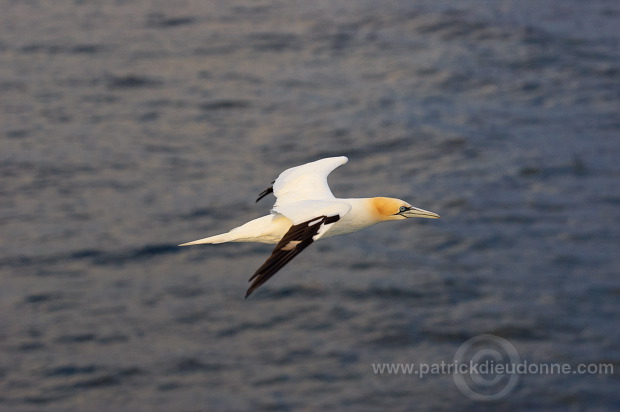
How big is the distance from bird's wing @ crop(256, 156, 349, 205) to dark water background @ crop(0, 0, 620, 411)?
39.8 feet

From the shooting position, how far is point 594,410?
28188 millimetres

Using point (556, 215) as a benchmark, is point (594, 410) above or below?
below

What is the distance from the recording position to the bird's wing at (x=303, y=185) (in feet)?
54.7

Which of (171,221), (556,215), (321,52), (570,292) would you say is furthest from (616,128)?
(171,221)

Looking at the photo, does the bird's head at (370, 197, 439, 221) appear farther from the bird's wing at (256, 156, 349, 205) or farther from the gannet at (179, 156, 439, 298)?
the bird's wing at (256, 156, 349, 205)

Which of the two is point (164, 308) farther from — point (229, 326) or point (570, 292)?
point (570, 292)

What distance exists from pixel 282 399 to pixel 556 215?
485 inches

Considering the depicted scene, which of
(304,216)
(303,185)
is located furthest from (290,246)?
(303,185)

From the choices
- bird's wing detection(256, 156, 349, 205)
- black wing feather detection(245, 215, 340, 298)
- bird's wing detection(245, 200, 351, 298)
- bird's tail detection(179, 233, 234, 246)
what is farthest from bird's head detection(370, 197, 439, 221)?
bird's tail detection(179, 233, 234, 246)

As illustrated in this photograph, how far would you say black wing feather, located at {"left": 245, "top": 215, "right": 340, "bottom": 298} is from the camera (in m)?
12.9

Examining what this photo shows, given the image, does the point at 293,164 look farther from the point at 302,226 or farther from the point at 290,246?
the point at 290,246

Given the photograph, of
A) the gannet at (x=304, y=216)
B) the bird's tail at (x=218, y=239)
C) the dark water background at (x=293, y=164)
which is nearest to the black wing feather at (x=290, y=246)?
the gannet at (x=304, y=216)

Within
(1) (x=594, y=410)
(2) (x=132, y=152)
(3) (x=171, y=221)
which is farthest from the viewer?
(2) (x=132, y=152)

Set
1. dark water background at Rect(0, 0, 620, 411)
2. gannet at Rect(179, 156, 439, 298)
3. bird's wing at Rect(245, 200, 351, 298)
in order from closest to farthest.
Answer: bird's wing at Rect(245, 200, 351, 298) < gannet at Rect(179, 156, 439, 298) < dark water background at Rect(0, 0, 620, 411)
